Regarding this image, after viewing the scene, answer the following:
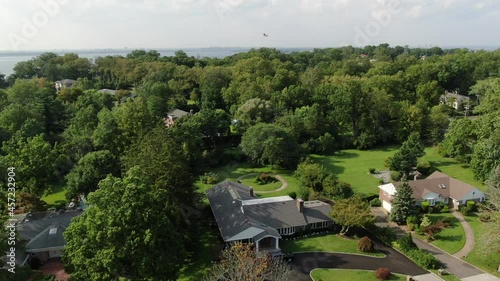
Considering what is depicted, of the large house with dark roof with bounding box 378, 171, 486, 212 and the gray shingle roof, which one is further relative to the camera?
the large house with dark roof with bounding box 378, 171, 486, 212

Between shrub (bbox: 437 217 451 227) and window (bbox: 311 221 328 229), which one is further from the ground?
shrub (bbox: 437 217 451 227)

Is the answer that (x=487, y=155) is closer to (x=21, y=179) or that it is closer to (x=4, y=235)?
(x=4, y=235)

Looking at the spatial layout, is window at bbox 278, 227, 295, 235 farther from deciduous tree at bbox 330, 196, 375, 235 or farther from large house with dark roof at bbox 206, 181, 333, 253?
deciduous tree at bbox 330, 196, 375, 235

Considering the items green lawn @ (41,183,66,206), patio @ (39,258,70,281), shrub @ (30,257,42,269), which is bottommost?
green lawn @ (41,183,66,206)

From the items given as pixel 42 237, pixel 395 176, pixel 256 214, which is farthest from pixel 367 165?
pixel 42 237

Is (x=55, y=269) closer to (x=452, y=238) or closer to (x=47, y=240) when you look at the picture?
(x=47, y=240)

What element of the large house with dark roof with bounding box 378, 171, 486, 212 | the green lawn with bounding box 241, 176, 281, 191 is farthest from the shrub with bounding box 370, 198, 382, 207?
the green lawn with bounding box 241, 176, 281, 191

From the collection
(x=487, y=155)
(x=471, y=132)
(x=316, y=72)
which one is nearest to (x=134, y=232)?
(x=487, y=155)
